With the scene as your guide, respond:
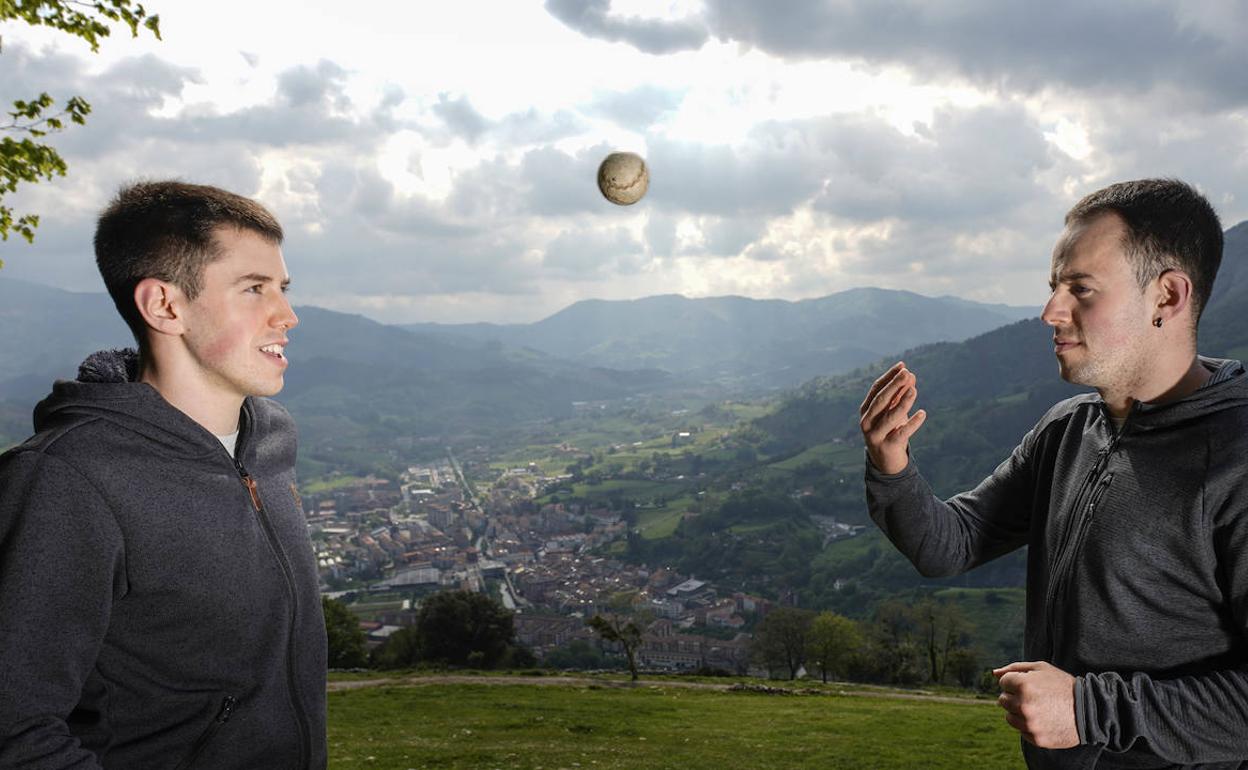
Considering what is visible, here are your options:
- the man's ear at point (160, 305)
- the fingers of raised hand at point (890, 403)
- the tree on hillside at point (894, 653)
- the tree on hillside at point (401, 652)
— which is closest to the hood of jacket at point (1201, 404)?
the fingers of raised hand at point (890, 403)

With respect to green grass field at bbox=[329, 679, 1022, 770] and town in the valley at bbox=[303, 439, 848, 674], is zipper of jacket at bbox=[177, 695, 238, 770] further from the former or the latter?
town in the valley at bbox=[303, 439, 848, 674]

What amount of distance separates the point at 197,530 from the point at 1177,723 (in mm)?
3356

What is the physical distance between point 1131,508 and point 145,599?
3.46 metres

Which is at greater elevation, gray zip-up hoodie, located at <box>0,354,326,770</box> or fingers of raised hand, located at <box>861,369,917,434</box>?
fingers of raised hand, located at <box>861,369,917,434</box>

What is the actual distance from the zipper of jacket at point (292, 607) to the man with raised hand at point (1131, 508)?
8.06 feet

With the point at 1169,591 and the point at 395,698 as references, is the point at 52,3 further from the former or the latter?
the point at 395,698

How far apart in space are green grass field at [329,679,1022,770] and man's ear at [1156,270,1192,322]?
1438 cm

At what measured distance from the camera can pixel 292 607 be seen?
3.04 meters

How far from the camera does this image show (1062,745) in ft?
8.39

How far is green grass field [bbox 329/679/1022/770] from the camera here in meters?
16.0

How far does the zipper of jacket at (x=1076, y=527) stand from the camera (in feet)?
9.52

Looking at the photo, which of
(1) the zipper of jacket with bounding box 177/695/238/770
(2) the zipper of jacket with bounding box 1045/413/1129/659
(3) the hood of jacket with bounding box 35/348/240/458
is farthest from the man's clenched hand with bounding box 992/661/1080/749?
(3) the hood of jacket with bounding box 35/348/240/458

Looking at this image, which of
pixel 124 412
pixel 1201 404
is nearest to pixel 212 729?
pixel 124 412

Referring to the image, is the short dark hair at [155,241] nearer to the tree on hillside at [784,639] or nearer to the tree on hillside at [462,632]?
the tree on hillside at [462,632]
